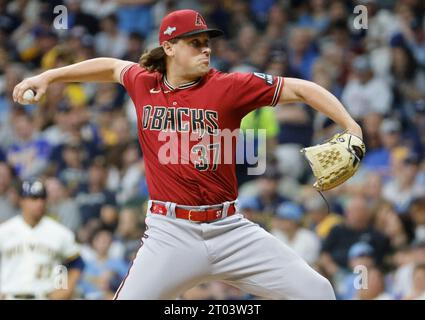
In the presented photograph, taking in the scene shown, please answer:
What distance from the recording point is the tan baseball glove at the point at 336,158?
5.07 metres

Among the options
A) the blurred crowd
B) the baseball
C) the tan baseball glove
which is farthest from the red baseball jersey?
the blurred crowd

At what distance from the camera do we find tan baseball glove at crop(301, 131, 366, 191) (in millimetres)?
5074

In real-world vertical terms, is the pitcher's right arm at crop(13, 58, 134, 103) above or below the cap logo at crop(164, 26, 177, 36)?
below

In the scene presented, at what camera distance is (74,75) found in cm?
550

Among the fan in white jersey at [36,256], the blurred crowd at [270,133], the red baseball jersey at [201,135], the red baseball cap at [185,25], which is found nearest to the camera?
the red baseball jersey at [201,135]

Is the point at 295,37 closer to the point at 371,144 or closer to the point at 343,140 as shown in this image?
the point at 371,144

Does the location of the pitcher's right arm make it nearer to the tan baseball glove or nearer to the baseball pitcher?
the baseball pitcher

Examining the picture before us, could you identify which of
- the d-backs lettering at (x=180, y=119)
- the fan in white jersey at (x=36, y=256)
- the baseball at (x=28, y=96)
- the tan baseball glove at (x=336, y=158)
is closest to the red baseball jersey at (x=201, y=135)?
the d-backs lettering at (x=180, y=119)

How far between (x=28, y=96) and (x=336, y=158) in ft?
5.58

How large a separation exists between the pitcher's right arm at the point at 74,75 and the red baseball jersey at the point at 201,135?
16.5 inches

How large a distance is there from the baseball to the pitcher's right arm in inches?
0.6

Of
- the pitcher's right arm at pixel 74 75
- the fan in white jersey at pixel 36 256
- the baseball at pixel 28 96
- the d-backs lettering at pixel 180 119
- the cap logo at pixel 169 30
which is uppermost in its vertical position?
A: the cap logo at pixel 169 30

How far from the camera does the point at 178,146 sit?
17.3 feet

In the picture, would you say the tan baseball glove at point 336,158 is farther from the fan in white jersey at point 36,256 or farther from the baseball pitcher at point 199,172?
the fan in white jersey at point 36,256
